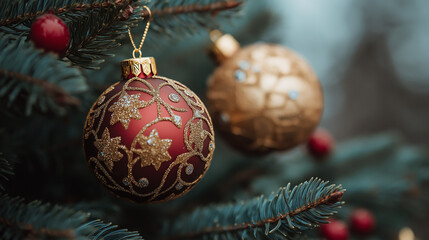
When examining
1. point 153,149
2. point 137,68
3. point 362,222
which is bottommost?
point 362,222

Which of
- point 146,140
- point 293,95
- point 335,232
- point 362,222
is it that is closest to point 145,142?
point 146,140

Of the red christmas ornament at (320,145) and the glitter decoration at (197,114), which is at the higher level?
the glitter decoration at (197,114)

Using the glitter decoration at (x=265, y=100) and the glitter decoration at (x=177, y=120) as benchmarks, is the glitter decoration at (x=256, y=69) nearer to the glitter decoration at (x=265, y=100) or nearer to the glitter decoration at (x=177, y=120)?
the glitter decoration at (x=265, y=100)

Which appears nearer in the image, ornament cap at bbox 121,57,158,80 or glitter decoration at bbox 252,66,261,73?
ornament cap at bbox 121,57,158,80

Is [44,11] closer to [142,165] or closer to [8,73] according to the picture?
[8,73]

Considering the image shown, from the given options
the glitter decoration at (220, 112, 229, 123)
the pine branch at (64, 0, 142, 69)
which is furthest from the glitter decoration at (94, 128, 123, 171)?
the glitter decoration at (220, 112, 229, 123)

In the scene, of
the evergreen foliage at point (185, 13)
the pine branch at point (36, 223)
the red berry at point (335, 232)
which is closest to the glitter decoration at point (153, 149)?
the pine branch at point (36, 223)

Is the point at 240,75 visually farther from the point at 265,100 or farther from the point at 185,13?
the point at 185,13

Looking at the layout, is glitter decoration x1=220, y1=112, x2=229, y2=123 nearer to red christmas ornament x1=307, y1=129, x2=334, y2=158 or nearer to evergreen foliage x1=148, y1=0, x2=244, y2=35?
evergreen foliage x1=148, y1=0, x2=244, y2=35
